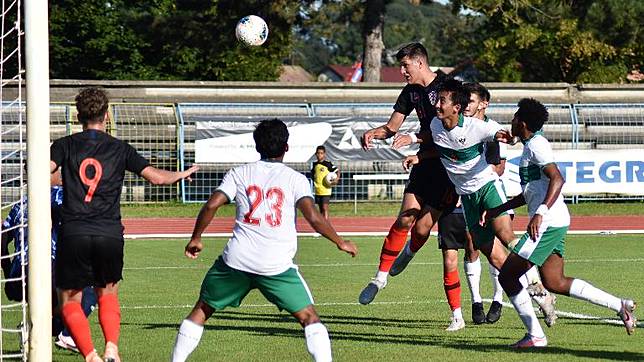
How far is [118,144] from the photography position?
26.3 ft

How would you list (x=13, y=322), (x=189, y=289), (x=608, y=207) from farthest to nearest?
(x=608, y=207), (x=189, y=289), (x=13, y=322)

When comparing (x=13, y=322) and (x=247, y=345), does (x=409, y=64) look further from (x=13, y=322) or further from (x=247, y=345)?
(x=13, y=322)

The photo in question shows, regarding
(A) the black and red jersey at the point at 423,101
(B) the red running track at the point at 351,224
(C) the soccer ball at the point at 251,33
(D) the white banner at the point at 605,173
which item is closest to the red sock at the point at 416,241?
(A) the black and red jersey at the point at 423,101

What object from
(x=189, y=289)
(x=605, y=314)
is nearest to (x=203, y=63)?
(x=189, y=289)

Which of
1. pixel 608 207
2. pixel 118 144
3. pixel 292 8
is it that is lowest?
pixel 608 207

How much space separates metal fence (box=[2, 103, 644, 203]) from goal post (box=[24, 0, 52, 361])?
20.2 meters

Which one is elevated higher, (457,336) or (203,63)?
(203,63)

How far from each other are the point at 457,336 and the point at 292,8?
30.4m

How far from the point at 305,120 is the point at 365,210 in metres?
2.55

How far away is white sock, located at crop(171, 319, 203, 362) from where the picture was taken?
24.2 feet

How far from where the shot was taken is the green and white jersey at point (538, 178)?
8.84m

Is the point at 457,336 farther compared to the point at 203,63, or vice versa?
the point at 203,63

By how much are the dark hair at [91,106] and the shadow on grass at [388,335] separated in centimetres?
284

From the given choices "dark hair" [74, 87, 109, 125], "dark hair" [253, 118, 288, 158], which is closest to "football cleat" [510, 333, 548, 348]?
"dark hair" [253, 118, 288, 158]
